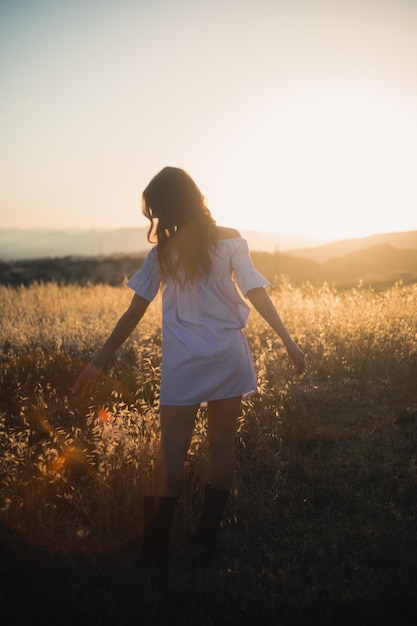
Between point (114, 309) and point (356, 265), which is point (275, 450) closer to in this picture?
point (114, 309)

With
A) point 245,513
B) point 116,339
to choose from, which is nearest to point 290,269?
point 245,513

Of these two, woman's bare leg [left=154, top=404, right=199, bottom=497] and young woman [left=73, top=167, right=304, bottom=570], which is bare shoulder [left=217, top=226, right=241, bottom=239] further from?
woman's bare leg [left=154, top=404, right=199, bottom=497]

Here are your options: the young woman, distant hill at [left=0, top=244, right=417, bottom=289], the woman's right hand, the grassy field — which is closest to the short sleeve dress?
the young woman

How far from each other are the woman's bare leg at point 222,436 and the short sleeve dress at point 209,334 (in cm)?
9

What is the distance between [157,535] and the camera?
2510 millimetres

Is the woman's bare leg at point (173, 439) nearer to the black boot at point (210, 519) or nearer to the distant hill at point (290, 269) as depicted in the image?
the black boot at point (210, 519)

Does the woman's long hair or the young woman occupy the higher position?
the woman's long hair

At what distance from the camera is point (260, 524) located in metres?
3.04

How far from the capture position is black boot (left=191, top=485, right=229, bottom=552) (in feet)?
8.70

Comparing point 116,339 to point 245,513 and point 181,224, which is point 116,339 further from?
point 245,513

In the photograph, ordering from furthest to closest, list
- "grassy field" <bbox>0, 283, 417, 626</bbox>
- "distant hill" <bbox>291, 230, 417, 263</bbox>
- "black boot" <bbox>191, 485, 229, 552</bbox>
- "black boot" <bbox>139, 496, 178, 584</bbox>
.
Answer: "distant hill" <bbox>291, 230, 417, 263</bbox>
"black boot" <bbox>191, 485, 229, 552</bbox>
"black boot" <bbox>139, 496, 178, 584</bbox>
"grassy field" <bbox>0, 283, 417, 626</bbox>

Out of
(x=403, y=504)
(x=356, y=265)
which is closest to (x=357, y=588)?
(x=403, y=504)

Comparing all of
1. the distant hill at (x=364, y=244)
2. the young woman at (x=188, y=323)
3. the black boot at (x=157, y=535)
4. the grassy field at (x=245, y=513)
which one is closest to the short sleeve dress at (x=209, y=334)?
the young woman at (x=188, y=323)

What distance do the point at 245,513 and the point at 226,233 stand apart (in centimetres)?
177
